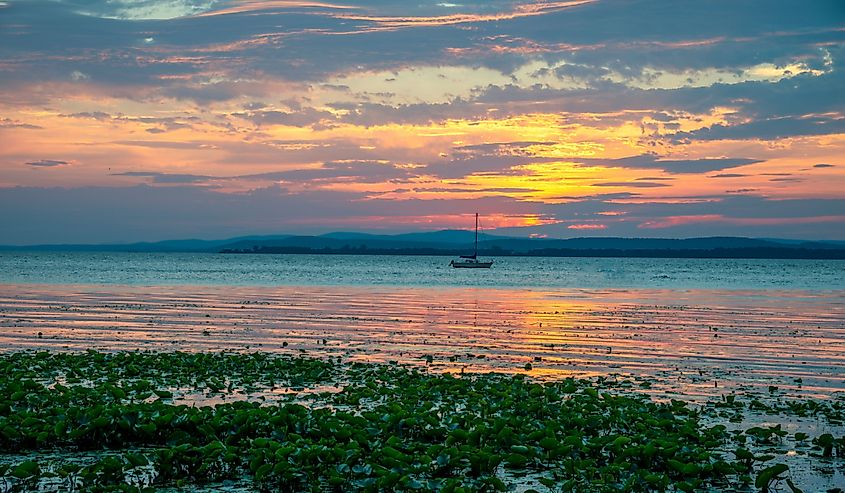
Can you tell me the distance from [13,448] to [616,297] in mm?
51878

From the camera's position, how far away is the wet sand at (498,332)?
23516 mm

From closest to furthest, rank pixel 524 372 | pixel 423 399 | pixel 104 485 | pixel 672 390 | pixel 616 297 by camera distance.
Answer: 1. pixel 104 485
2. pixel 423 399
3. pixel 672 390
4. pixel 524 372
5. pixel 616 297

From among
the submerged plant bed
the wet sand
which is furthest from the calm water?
the submerged plant bed

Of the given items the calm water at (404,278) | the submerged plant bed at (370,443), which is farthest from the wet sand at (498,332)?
the calm water at (404,278)

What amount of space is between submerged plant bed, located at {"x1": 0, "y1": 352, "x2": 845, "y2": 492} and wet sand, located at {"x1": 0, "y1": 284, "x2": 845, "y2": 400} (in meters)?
5.12

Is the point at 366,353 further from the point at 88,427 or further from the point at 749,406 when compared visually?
the point at 88,427

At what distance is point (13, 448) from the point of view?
12.6 m

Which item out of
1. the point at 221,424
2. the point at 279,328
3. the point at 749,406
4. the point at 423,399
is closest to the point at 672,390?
the point at 749,406

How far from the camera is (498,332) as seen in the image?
33750 millimetres

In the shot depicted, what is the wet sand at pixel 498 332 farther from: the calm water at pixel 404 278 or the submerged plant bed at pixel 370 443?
the calm water at pixel 404 278

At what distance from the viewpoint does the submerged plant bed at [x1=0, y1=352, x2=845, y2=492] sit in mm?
11266

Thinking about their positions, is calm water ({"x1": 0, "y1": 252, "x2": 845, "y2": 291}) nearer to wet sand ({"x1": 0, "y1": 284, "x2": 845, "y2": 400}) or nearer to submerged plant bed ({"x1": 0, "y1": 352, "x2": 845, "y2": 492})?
wet sand ({"x1": 0, "y1": 284, "x2": 845, "y2": 400})

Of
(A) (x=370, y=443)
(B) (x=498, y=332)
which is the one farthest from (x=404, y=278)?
(A) (x=370, y=443)

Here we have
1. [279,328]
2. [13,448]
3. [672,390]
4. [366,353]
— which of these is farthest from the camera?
[279,328]
